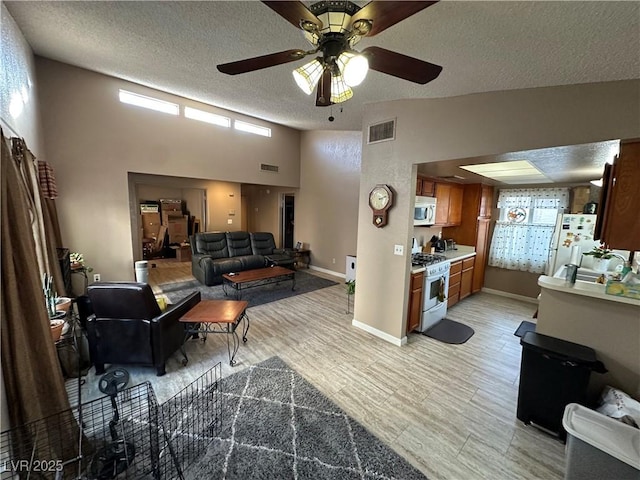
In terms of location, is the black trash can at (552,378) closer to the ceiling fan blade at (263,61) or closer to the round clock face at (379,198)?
the round clock face at (379,198)

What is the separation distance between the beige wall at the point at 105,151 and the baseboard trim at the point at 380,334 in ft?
13.5

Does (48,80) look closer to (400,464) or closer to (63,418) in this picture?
(63,418)

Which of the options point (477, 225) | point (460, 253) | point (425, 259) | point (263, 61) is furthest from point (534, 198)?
point (263, 61)

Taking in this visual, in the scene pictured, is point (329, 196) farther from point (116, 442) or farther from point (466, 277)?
point (116, 442)

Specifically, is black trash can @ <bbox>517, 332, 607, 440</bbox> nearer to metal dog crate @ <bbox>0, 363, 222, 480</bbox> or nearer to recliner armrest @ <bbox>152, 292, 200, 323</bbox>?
metal dog crate @ <bbox>0, 363, 222, 480</bbox>

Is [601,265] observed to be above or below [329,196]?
below

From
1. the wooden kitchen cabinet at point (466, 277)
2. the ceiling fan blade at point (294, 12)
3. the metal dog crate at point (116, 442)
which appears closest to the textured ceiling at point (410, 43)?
the ceiling fan blade at point (294, 12)

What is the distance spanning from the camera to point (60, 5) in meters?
2.09

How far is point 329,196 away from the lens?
637cm

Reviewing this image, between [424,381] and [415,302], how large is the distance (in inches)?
37.8

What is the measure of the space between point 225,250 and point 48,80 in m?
3.79

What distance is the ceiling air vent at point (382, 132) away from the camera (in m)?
2.94

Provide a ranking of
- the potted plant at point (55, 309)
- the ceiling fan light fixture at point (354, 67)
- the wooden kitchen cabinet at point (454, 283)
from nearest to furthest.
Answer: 1. the ceiling fan light fixture at point (354, 67)
2. the potted plant at point (55, 309)
3. the wooden kitchen cabinet at point (454, 283)

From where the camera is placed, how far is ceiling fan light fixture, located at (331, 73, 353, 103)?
5.07 feet
